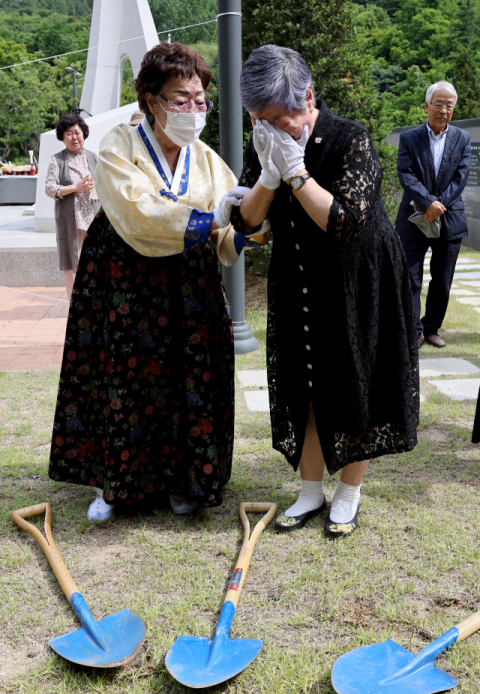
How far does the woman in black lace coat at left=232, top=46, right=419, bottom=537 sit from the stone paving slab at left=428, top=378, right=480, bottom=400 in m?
1.77

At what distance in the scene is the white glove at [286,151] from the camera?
1.91 metres

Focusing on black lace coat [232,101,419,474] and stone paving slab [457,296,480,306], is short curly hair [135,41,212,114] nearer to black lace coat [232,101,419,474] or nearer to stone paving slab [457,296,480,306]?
black lace coat [232,101,419,474]

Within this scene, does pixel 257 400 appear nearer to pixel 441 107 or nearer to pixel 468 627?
pixel 468 627

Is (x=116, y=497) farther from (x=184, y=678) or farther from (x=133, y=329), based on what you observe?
(x=184, y=678)

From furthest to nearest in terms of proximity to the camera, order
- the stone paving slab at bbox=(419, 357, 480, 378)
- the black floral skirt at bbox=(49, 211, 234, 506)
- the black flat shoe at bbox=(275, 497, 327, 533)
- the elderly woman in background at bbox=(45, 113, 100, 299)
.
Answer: the elderly woman in background at bbox=(45, 113, 100, 299)
the stone paving slab at bbox=(419, 357, 480, 378)
the black flat shoe at bbox=(275, 497, 327, 533)
the black floral skirt at bbox=(49, 211, 234, 506)

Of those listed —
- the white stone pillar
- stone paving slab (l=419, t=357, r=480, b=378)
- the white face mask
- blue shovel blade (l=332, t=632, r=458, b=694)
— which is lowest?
stone paving slab (l=419, t=357, r=480, b=378)

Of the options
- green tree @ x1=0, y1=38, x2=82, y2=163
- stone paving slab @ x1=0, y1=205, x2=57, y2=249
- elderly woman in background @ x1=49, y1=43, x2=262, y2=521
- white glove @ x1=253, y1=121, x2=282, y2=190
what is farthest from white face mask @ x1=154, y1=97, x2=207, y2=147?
green tree @ x1=0, y1=38, x2=82, y2=163

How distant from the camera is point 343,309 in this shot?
2.17 meters

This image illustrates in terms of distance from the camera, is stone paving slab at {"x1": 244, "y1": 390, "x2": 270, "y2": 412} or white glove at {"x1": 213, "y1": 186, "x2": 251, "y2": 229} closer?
white glove at {"x1": 213, "y1": 186, "x2": 251, "y2": 229}

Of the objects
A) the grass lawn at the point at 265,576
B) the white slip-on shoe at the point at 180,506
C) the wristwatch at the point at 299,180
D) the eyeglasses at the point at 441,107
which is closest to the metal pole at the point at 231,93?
the eyeglasses at the point at 441,107

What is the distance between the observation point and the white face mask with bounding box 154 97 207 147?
2291mm

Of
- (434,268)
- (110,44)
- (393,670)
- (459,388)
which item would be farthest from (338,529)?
(110,44)

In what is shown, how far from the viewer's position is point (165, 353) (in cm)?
246

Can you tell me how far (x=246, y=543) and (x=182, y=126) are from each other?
1.50 metres
